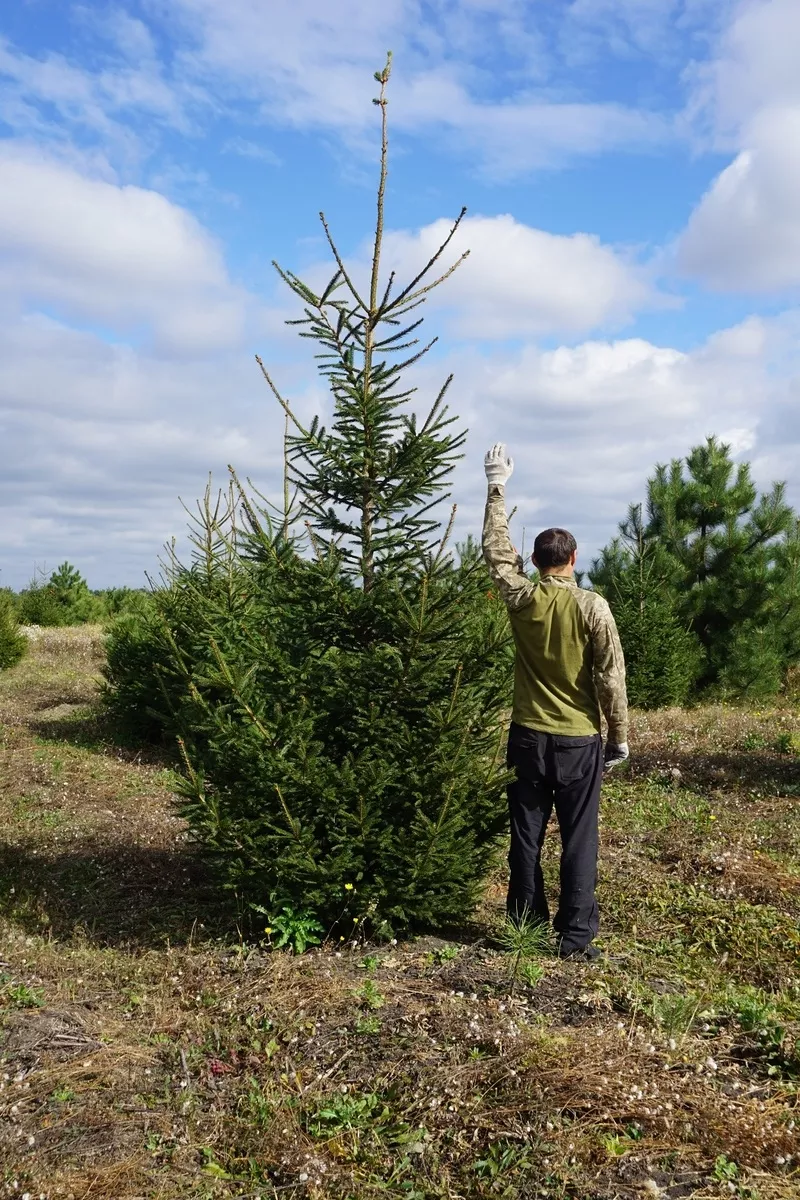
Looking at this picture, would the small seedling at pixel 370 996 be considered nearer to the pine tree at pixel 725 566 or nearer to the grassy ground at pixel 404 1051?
the grassy ground at pixel 404 1051

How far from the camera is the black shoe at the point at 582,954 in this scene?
5070 mm

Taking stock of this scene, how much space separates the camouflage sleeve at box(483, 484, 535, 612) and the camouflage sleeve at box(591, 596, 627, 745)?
1.30ft

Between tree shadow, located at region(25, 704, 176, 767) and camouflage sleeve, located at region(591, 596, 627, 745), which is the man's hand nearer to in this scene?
camouflage sleeve, located at region(591, 596, 627, 745)

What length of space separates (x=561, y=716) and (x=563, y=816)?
1.79 feet

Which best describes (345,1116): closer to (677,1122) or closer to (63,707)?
(677,1122)

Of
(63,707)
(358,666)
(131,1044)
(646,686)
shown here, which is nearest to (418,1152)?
(131,1044)

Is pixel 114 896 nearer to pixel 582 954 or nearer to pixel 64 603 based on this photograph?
pixel 582 954

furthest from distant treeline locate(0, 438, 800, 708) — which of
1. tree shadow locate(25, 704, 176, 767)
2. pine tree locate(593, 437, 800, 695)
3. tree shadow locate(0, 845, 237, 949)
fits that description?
tree shadow locate(0, 845, 237, 949)

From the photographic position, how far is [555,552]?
5.23 meters

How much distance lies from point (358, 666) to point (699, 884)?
10.0ft

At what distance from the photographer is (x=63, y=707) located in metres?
15.8

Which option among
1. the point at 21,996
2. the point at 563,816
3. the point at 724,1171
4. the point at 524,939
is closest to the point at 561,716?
the point at 563,816

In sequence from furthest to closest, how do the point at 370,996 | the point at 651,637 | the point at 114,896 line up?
the point at 651,637, the point at 114,896, the point at 370,996

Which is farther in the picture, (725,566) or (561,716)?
(725,566)
